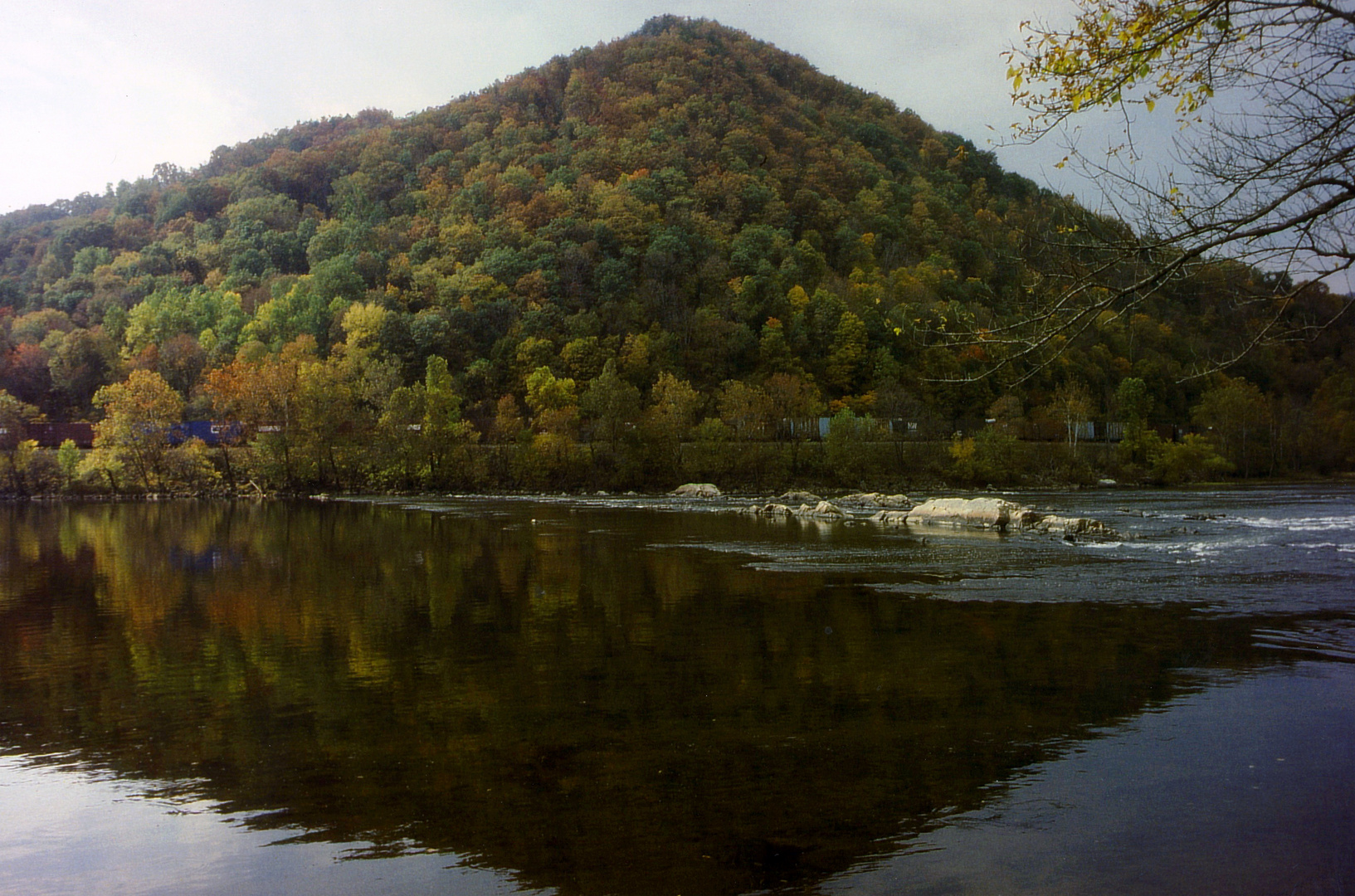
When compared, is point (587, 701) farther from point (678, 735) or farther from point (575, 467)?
point (575, 467)

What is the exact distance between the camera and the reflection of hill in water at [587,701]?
21.6 ft

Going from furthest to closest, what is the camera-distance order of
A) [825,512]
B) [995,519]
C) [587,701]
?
[825,512] → [995,519] → [587,701]

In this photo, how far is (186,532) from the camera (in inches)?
1308

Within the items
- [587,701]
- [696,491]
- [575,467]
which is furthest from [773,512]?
[587,701]

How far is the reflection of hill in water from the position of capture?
21.6 ft

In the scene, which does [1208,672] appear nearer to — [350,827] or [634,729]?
[634,729]

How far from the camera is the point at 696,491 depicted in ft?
210

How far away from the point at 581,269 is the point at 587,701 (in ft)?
332

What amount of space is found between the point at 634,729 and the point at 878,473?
65.8m

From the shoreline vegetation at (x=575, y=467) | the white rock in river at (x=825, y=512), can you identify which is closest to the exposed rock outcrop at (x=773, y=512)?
the white rock in river at (x=825, y=512)

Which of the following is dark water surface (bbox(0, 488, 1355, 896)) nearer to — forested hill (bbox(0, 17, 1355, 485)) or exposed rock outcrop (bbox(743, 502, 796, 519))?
exposed rock outcrop (bbox(743, 502, 796, 519))

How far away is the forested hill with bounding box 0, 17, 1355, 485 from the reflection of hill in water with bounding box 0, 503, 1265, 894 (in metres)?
56.7

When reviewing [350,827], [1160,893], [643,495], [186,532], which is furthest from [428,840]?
[643,495]

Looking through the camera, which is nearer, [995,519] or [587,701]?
[587,701]
